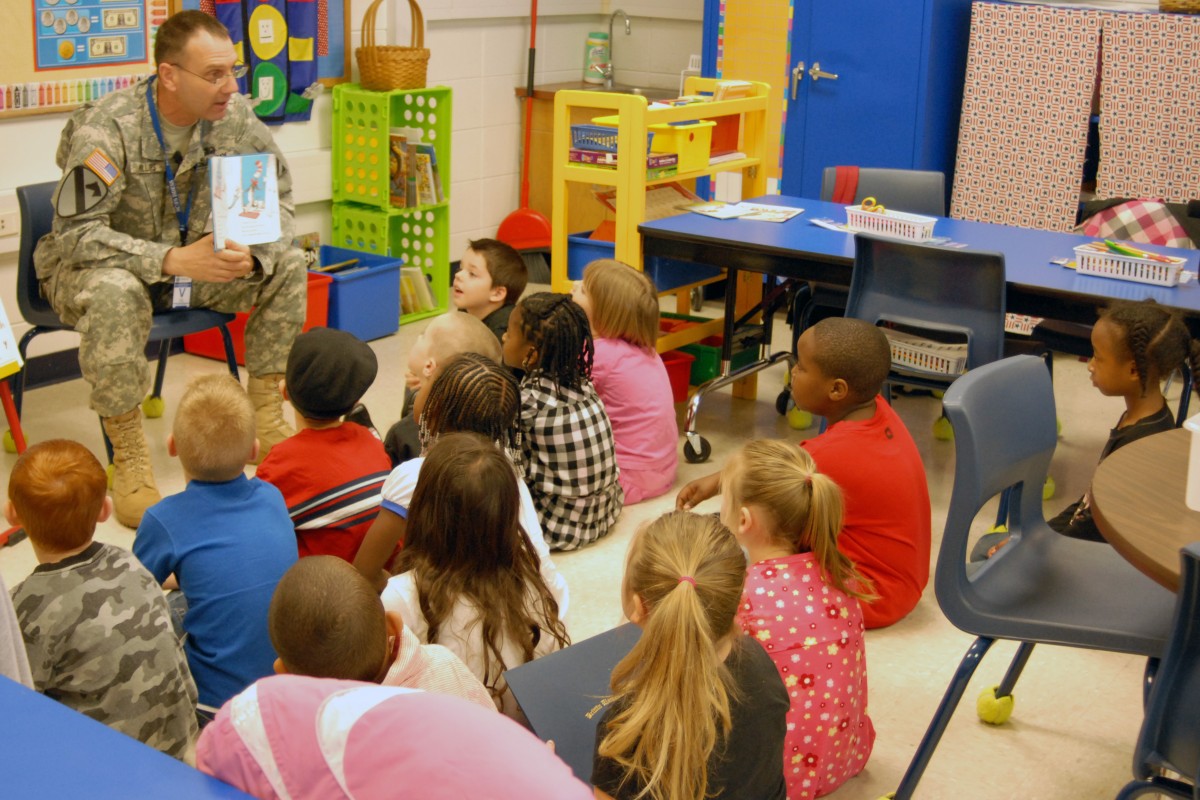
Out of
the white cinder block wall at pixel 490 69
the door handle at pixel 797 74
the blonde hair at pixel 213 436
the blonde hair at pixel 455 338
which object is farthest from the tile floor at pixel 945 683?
the door handle at pixel 797 74

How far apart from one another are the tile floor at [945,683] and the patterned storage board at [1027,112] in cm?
162

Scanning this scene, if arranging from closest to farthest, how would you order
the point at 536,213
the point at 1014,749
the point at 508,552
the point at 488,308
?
1. the point at 508,552
2. the point at 1014,749
3. the point at 488,308
4. the point at 536,213

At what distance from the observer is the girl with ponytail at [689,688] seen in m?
1.69

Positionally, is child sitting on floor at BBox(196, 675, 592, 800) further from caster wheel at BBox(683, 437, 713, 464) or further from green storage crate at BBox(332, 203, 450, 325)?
green storage crate at BBox(332, 203, 450, 325)

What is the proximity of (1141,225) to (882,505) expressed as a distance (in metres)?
2.21

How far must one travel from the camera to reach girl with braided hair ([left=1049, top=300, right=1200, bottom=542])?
124 inches

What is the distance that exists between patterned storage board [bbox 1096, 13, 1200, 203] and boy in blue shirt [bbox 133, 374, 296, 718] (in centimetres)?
421

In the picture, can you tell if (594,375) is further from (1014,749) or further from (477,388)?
(1014,749)

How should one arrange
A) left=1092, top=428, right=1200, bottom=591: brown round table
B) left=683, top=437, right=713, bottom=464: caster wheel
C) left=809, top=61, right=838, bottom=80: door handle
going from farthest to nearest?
left=809, top=61, right=838, bottom=80: door handle < left=683, top=437, right=713, bottom=464: caster wheel < left=1092, top=428, right=1200, bottom=591: brown round table

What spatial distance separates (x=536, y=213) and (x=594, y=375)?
9.52ft

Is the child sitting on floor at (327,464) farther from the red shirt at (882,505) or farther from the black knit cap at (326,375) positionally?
the red shirt at (882,505)

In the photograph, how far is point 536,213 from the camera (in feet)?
21.0

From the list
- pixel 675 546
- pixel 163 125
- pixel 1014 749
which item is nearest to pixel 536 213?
pixel 163 125

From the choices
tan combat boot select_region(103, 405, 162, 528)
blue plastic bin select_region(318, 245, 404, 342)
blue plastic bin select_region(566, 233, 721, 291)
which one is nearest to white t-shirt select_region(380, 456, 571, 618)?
tan combat boot select_region(103, 405, 162, 528)
